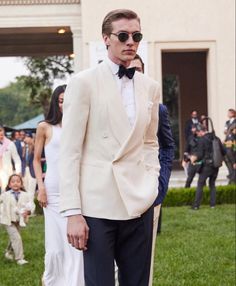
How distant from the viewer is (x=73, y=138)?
3010mm

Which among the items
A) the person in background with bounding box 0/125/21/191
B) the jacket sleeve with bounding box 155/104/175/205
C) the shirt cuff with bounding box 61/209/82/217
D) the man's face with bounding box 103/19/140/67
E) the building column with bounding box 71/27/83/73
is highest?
the building column with bounding box 71/27/83/73

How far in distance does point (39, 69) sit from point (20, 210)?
35499mm

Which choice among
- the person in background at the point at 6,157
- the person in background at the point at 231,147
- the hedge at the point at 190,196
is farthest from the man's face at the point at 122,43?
the person in background at the point at 231,147

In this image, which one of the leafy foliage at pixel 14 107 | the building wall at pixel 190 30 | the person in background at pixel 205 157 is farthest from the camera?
the leafy foliage at pixel 14 107

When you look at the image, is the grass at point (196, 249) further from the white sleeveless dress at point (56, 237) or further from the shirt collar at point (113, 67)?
the shirt collar at point (113, 67)

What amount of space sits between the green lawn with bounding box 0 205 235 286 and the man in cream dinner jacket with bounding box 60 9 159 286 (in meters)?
3.57

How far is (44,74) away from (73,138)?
40.0 meters

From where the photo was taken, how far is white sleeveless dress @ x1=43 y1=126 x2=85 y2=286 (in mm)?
5250

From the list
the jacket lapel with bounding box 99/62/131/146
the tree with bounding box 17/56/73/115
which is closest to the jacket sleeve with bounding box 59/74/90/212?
the jacket lapel with bounding box 99/62/131/146

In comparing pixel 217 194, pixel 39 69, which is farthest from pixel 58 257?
pixel 39 69

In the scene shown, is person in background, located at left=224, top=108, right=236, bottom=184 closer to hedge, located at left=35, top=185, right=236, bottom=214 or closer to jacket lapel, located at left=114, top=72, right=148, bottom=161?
hedge, located at left=35, top=185, right=236, bottom=214

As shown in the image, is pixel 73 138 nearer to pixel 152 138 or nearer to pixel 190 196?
pixel 152 138

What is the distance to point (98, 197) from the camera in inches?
118

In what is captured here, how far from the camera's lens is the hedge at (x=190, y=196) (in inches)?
546
